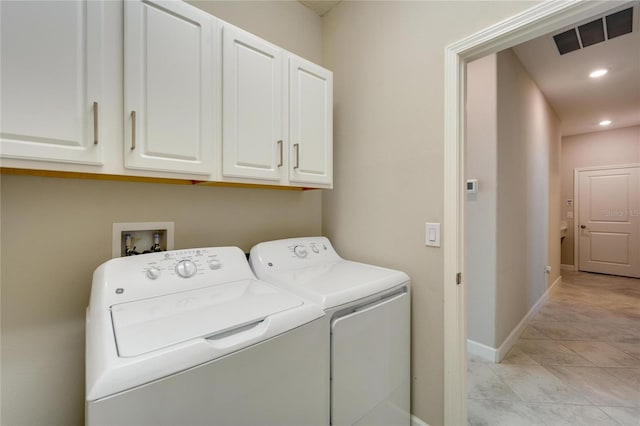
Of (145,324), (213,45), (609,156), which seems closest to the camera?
(145,324)

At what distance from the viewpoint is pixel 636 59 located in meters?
2.76

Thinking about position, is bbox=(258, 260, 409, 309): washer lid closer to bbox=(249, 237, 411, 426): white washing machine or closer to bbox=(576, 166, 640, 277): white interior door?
bbox=(249, 237, 411, 426): white washing machine

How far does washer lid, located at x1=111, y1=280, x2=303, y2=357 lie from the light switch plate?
2.56ft

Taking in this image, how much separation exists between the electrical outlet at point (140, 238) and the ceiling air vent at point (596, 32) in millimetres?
3316

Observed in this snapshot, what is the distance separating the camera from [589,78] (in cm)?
321

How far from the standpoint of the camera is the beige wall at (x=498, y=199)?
2.33 m

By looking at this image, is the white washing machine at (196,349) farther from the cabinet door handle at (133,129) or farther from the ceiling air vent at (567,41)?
the ceiling air vent at (567,41)

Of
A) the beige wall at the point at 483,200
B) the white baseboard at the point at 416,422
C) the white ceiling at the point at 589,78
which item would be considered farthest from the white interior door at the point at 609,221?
the white baseboard at the point at 416,422

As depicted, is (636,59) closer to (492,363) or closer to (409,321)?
(492,363)

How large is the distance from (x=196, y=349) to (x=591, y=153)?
24.1ft

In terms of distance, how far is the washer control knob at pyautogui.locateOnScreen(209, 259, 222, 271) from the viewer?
130 cm

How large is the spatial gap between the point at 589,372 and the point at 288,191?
2668 millimetres

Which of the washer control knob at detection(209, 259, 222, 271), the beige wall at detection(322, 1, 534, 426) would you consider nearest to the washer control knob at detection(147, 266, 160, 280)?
the washer control knob at detection(209, 259, 222, 271)

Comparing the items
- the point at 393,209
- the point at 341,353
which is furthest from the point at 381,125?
the point at 341,353
